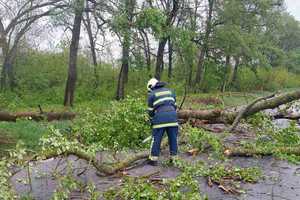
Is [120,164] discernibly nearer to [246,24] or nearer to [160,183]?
[160,183]

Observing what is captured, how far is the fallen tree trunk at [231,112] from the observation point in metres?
9.30

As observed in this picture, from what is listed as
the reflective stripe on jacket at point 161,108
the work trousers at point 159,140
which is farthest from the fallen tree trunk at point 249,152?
the reflective stripe on jacket at point 161,108

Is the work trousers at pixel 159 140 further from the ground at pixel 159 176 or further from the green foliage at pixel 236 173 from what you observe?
the green foliage at pixel 236 173

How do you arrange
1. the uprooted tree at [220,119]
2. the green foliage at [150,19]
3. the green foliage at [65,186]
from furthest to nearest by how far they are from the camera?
the green foliage at [150,19], the uprooted tree at [220,119], the green foliage at [65,186]

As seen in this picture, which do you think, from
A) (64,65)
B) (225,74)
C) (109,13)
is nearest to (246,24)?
(225,74)

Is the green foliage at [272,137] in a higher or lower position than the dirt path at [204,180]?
higher

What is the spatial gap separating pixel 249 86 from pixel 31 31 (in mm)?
17052

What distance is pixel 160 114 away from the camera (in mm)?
7848

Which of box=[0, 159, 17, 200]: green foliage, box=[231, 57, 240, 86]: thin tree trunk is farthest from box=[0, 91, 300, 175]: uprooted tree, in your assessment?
box=[231, 57, 240, 86]: thin tree trunk

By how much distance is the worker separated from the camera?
309 inches

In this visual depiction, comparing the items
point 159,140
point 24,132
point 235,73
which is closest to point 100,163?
point 159,140

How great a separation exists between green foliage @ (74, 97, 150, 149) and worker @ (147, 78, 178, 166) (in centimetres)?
130

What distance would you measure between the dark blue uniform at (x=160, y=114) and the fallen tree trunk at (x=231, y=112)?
2.60 metres

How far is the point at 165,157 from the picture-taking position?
8.67 metres
